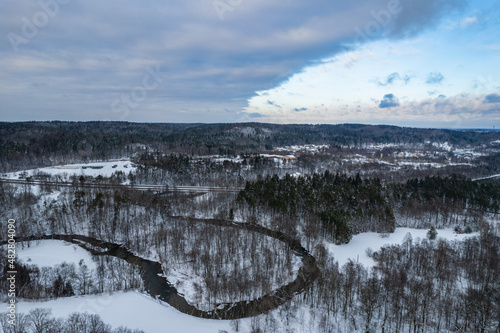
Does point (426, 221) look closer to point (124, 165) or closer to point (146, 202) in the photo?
point (146, 202)

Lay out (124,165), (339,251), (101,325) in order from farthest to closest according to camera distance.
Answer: (124,165)
(339,251)
(101,325)

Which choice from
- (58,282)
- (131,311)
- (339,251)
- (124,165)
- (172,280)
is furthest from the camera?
(124,165)

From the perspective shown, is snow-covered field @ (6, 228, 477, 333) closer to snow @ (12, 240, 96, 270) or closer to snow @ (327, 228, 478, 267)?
snow @ (12, 240, 96, 270)

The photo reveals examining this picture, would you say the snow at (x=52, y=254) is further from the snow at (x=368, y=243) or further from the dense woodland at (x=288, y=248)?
the snow at (x=368, y=243)

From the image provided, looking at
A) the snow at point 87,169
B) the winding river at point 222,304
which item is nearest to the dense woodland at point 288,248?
the winding river at point 222,304

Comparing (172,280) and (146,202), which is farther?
(146,202)

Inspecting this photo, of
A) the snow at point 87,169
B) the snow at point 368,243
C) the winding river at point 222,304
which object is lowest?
the winding river at point 222,304

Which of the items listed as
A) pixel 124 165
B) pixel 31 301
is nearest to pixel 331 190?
pixel 31 301
